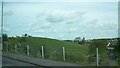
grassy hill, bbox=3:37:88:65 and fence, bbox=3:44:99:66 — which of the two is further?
fence, bbox=3:44:99:66

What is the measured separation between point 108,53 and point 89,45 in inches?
51.0

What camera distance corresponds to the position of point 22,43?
2994 centimetres

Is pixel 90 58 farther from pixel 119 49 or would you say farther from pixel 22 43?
pixel 22 43

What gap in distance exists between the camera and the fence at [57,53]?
19.4m

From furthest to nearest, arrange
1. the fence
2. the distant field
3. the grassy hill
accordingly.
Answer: the fence, the grassy hill, the distant field

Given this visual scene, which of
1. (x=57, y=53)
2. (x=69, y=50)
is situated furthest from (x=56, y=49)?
(x=69, y=50)

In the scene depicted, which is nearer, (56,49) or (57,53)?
(57,53)

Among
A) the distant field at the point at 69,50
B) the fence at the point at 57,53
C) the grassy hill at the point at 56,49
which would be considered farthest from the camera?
the fence at the point at 57,53

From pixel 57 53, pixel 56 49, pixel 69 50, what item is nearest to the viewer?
pixel 69 50

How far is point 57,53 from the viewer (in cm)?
2272

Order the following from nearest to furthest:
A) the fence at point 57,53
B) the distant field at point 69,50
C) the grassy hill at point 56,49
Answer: the distant field at point 69,50, the grassy hill at point 56,49, the fence at point 57,53

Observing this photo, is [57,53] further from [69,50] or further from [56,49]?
[69,50]

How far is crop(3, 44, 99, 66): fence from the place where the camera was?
764 inches

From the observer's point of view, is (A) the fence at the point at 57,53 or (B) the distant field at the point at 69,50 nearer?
(B) the distant field at the point at 69,50
